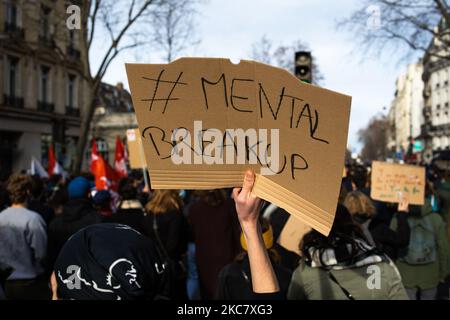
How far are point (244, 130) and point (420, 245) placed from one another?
165 inches

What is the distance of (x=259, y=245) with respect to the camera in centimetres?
188

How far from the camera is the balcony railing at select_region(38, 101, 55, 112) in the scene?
30.0 meters

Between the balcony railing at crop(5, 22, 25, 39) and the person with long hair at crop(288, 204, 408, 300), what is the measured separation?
26.5m

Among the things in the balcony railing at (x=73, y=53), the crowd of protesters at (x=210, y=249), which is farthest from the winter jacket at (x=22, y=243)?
the balcony railing at (x=73, y=53)

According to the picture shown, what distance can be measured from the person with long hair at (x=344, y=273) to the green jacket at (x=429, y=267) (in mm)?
2570

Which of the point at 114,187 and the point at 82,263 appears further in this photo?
Answer: the point at 114,187

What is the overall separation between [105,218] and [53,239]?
571 millimetres

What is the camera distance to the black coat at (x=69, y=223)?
4874 mm

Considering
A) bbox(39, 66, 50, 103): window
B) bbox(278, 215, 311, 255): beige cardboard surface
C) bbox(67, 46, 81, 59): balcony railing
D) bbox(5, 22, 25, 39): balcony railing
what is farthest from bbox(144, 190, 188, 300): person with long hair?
bbox(67, 46, 81, 59): balcony railing

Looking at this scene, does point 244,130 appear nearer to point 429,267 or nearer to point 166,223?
point 166,223

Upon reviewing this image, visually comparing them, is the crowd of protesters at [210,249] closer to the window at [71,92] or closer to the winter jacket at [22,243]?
the winter jacket at [22,243]
